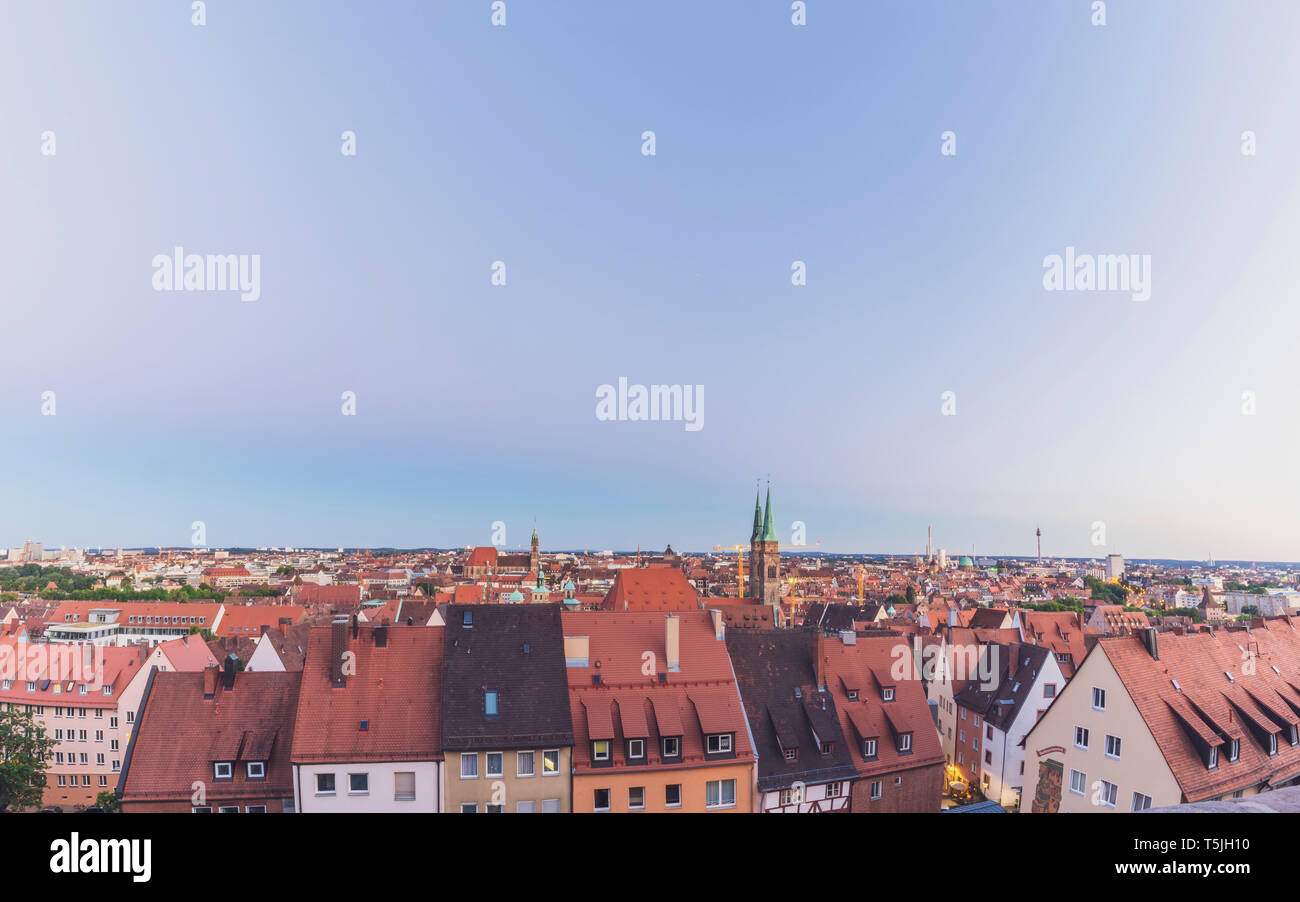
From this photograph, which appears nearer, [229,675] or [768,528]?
[229,675]

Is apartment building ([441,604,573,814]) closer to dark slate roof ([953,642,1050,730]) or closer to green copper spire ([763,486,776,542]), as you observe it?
dark slate roof ([953,642,1050,730])

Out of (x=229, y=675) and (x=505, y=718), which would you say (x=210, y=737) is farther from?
(x=505, y=718)

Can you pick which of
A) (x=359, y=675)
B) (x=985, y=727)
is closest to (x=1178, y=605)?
(x=985, y=727)

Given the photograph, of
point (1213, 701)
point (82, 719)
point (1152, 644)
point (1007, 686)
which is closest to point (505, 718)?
point (1152, 644)

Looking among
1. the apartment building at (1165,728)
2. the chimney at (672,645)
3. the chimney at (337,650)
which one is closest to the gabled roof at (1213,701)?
the apartment building at (1165,728)

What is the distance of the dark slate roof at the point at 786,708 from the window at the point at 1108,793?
5.38 metres

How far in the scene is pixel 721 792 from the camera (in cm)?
1677

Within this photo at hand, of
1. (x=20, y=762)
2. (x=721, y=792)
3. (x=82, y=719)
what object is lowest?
(x=82, y=719)

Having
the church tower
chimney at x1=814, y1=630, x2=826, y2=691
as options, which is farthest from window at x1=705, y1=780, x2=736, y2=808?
the church tower

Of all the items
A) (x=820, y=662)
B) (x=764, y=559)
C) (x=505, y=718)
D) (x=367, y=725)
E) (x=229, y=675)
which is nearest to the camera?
(x=367, y=725)

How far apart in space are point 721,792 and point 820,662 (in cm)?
479

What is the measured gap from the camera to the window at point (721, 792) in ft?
54.6

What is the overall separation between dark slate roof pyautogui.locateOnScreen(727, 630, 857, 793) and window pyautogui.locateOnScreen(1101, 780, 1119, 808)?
17.7 feet
